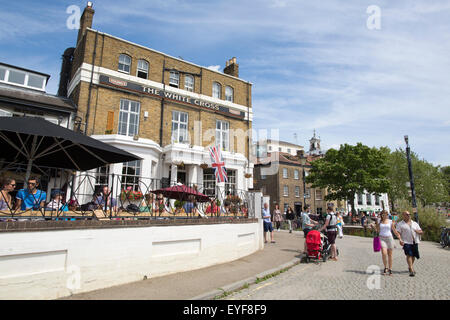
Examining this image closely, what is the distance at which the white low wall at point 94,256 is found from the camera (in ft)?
15.3

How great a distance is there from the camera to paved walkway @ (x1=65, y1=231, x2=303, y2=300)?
5305mm

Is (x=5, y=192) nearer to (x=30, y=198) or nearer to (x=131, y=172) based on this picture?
(x=30, y=198)

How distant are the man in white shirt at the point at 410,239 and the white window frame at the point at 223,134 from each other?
1337cm

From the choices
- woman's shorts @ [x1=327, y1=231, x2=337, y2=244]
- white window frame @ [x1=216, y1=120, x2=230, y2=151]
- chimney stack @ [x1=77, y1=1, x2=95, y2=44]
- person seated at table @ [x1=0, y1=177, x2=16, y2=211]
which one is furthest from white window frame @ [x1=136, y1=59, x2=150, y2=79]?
woman's shorts @ [x1=327, y1=231, x2=337, y2=244]

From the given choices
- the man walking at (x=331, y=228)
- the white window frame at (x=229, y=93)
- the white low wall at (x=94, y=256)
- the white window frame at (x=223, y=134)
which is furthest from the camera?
the white window frame at (x=229, y=93)

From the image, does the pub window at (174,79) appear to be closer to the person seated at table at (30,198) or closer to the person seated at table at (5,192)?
the person seated at table at (30,198)

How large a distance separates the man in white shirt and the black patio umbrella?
746cm

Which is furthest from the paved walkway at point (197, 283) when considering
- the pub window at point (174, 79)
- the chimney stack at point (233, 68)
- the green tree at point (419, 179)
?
the green tree at point (419, 179)

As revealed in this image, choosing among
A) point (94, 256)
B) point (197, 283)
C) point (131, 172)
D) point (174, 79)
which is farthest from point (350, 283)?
point (174, 79)

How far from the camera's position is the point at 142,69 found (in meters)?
17.8

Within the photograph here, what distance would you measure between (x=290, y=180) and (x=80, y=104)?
34.4 metres

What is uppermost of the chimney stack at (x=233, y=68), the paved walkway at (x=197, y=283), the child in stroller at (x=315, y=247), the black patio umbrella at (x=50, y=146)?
the chimney stack at (x=233, y=68)

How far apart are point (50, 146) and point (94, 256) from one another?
3.00 metres
